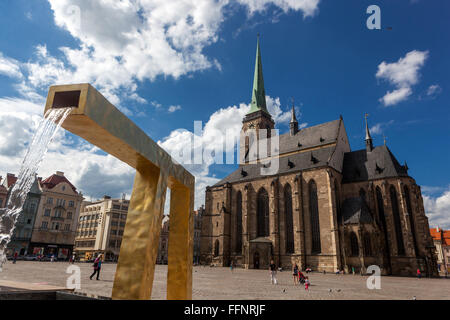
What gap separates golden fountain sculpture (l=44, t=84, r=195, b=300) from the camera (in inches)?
168

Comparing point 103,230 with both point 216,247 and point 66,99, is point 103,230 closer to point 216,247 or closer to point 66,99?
point 216,247

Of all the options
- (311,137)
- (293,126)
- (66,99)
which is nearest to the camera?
(66,99)

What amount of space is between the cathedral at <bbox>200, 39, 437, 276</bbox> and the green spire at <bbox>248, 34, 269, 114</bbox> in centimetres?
1288

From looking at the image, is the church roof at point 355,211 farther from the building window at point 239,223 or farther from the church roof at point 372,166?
the building window at point 239,223

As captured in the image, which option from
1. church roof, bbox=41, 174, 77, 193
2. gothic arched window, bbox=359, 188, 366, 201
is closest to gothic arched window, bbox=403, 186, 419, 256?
gothic arched window, bbox=359, 188, 366, 201

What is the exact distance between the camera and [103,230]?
62.3m

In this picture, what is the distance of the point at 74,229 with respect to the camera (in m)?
50.6

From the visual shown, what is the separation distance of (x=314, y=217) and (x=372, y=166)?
11.7 meters

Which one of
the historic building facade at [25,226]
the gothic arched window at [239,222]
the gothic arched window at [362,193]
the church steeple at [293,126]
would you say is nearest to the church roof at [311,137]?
the church steeple at [293,126]

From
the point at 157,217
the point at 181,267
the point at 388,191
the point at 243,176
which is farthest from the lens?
the point at 243,176

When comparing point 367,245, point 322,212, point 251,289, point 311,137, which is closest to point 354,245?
point 367,245
